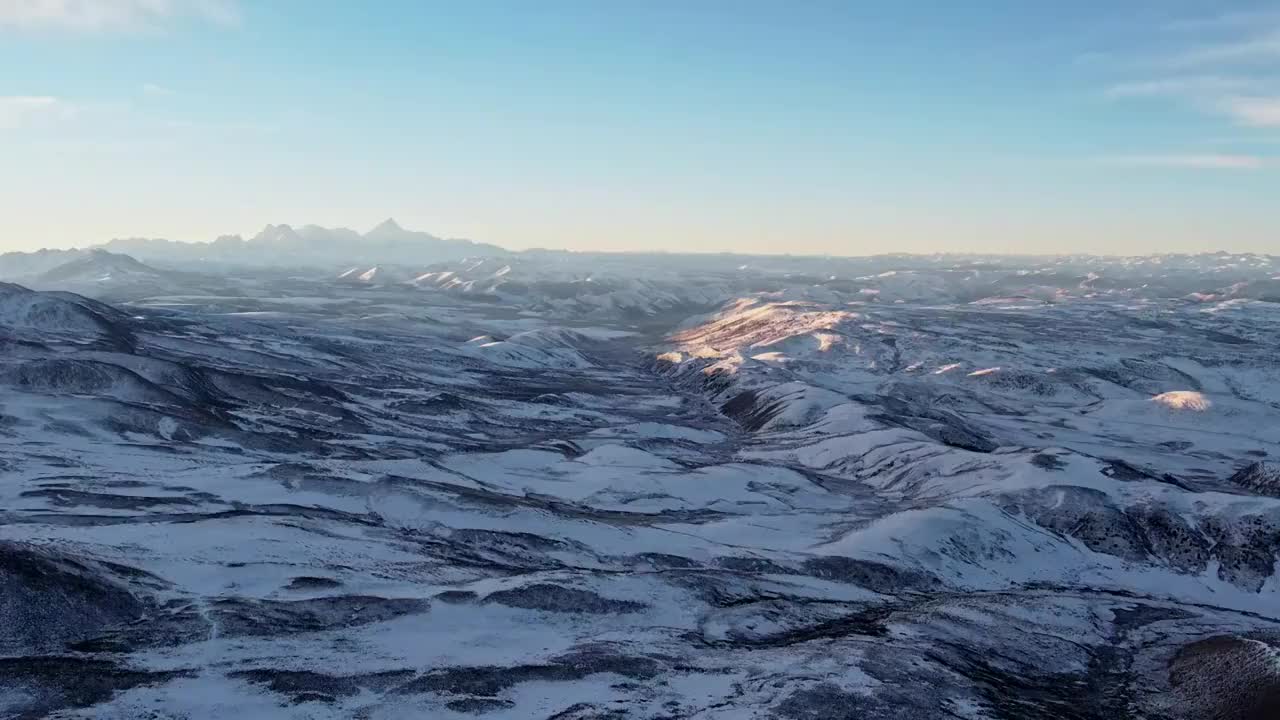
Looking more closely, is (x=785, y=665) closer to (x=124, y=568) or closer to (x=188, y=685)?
(x=188, y=685)

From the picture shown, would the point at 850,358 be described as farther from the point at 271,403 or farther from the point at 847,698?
the point at 847,698

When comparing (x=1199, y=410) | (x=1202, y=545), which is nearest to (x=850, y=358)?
(x=1199, y=410)

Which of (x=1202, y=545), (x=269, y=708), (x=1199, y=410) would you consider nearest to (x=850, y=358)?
Result: (x=1199, y=410)

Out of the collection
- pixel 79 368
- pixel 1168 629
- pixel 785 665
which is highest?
pixel 79 368

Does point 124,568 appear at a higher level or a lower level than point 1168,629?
higher

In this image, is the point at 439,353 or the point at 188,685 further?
the point at 439,353

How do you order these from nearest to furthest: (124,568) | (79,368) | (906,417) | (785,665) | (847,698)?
(847,698)
(785,665)
(124,568)
(79,368)
(906,417)

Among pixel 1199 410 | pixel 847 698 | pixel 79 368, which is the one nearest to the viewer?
pixel 847 698
